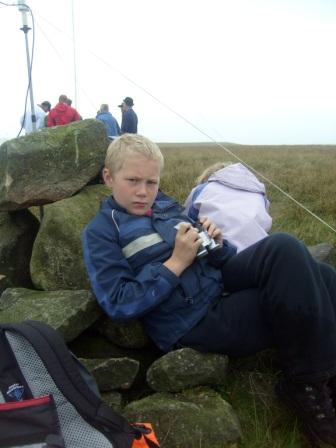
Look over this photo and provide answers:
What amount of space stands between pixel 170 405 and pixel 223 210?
1817mm

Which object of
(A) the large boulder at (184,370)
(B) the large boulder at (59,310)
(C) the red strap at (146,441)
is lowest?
(A) the large boulder at (184,370)

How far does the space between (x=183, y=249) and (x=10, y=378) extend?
120cm

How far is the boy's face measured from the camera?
2.97 meters

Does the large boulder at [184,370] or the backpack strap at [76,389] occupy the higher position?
the backpack strap at [76,389]

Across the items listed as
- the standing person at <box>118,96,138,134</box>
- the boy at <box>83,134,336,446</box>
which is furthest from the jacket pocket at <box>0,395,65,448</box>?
the standing person at <box>118,96,138,134</box>

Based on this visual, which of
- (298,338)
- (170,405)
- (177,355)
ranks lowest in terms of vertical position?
(170,405)

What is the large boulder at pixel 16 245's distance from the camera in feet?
14.0

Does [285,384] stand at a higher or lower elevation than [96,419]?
lower

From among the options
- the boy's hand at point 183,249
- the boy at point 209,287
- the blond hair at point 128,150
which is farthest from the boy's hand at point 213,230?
the blond hair at point 128,150

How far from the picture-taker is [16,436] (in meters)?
Result: 1.89

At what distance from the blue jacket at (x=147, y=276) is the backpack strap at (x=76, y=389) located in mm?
617

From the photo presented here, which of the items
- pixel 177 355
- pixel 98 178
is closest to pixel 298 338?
pixel 177 355

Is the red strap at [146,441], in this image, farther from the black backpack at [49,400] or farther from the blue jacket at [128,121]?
the blue jacket at [128,121]

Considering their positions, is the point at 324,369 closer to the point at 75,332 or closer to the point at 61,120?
the point at 75,332
